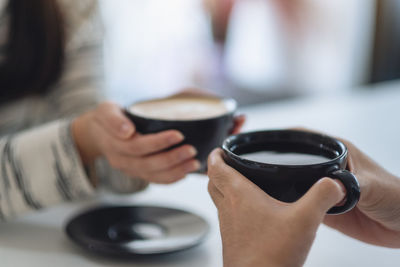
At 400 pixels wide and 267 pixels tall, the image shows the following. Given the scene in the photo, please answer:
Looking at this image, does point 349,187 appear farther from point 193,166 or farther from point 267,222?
point 193,166

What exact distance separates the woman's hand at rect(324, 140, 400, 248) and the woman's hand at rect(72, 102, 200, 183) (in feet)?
0.64

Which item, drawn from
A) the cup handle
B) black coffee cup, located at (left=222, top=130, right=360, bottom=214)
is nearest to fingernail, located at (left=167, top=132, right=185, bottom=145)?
black coffee cup, located at (left=222, top=130, right=360, bottom=214)

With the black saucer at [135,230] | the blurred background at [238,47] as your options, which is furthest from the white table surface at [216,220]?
the blurred background at [238,47]

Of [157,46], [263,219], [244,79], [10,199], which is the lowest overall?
[244,79]

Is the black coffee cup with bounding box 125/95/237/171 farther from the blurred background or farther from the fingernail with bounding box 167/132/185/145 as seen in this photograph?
the blurred background

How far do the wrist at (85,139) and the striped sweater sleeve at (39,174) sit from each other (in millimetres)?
15

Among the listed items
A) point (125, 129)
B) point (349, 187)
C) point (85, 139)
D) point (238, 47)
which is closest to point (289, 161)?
point (349, 187)

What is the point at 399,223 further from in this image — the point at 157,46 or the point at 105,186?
the point at 157,46

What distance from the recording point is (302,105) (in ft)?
3.98

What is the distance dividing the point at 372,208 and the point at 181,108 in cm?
31

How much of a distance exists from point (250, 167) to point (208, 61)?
3040 millimetres

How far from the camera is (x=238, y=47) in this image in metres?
3.48

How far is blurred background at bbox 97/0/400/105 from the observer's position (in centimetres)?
309

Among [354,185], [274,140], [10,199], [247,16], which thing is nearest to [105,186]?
[10,199]
